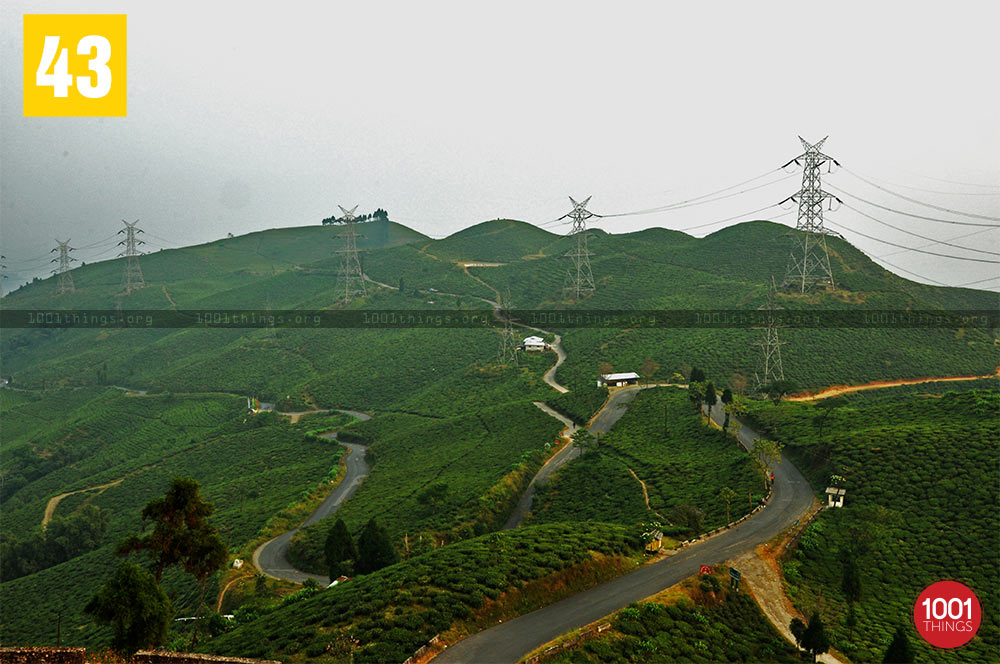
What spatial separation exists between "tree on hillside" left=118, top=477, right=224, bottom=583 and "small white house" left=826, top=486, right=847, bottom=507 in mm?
37453

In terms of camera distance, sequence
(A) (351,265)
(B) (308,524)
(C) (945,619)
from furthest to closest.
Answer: (A) (351,265)
(B) (308,524)
(C) (945,619)

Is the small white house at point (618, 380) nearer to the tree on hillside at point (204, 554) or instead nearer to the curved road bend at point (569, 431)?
the curved road bend at point (569, 431)

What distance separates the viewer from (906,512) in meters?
34.9

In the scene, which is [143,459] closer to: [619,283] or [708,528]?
[708,528]

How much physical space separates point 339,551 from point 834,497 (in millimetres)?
34029

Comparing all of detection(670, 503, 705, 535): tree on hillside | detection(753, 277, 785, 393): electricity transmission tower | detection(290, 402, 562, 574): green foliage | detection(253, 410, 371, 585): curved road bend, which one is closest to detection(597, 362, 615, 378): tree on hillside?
detection(290, 402, 562, 574): green foliage

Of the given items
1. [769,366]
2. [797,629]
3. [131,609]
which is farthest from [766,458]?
[131,609]

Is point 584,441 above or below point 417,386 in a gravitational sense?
below

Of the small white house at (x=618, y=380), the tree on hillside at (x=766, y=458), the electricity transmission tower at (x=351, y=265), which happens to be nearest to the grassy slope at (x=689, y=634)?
the tree on hillside at (x=766, y=458)

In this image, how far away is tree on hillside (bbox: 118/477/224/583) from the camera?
22.9 metres

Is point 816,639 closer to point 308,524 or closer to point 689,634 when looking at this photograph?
point 689,634

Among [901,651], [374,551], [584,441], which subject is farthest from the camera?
[584,441]

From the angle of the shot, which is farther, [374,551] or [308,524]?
[308,524]

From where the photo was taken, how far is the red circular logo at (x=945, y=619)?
25.2 m
